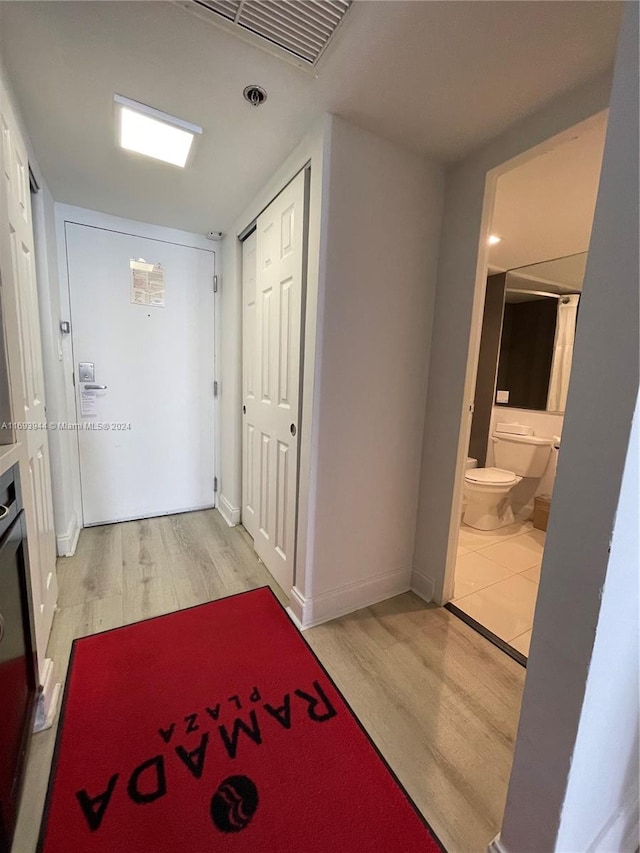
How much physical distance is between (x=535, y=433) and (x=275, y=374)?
2.44m

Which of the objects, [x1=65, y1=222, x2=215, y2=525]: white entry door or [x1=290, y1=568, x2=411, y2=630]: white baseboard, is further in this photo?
[x1=65, y1=222, x2=215, y2=525]: white entry door

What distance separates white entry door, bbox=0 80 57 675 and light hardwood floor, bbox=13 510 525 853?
279 millimetres

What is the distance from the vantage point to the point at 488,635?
66.0 inches

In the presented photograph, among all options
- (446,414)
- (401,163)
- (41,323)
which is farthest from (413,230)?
(41,323)

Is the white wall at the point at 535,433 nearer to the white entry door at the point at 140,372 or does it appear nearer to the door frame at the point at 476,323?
the door frame at the point at 476,323

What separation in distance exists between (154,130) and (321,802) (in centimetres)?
251

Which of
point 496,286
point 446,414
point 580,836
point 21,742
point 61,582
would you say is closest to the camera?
point 580,836

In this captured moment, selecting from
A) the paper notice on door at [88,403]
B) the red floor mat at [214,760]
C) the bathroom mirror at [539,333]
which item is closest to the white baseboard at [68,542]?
the paper notice on door at [88,403]

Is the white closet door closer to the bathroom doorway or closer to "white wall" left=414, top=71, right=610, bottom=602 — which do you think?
"white wall" left=414, top=71, right=610, bottom=602

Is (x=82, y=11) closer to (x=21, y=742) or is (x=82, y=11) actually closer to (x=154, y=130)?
(x=154, y=130)

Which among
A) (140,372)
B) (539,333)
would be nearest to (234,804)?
(140,372)

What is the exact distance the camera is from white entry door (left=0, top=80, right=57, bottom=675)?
1112mm

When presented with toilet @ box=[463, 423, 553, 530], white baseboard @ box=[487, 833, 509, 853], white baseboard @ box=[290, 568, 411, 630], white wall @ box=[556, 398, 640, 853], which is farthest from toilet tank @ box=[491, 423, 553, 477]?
white baseboard @ box=[487, 833, 509, 853]

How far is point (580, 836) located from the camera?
794 millimetres
